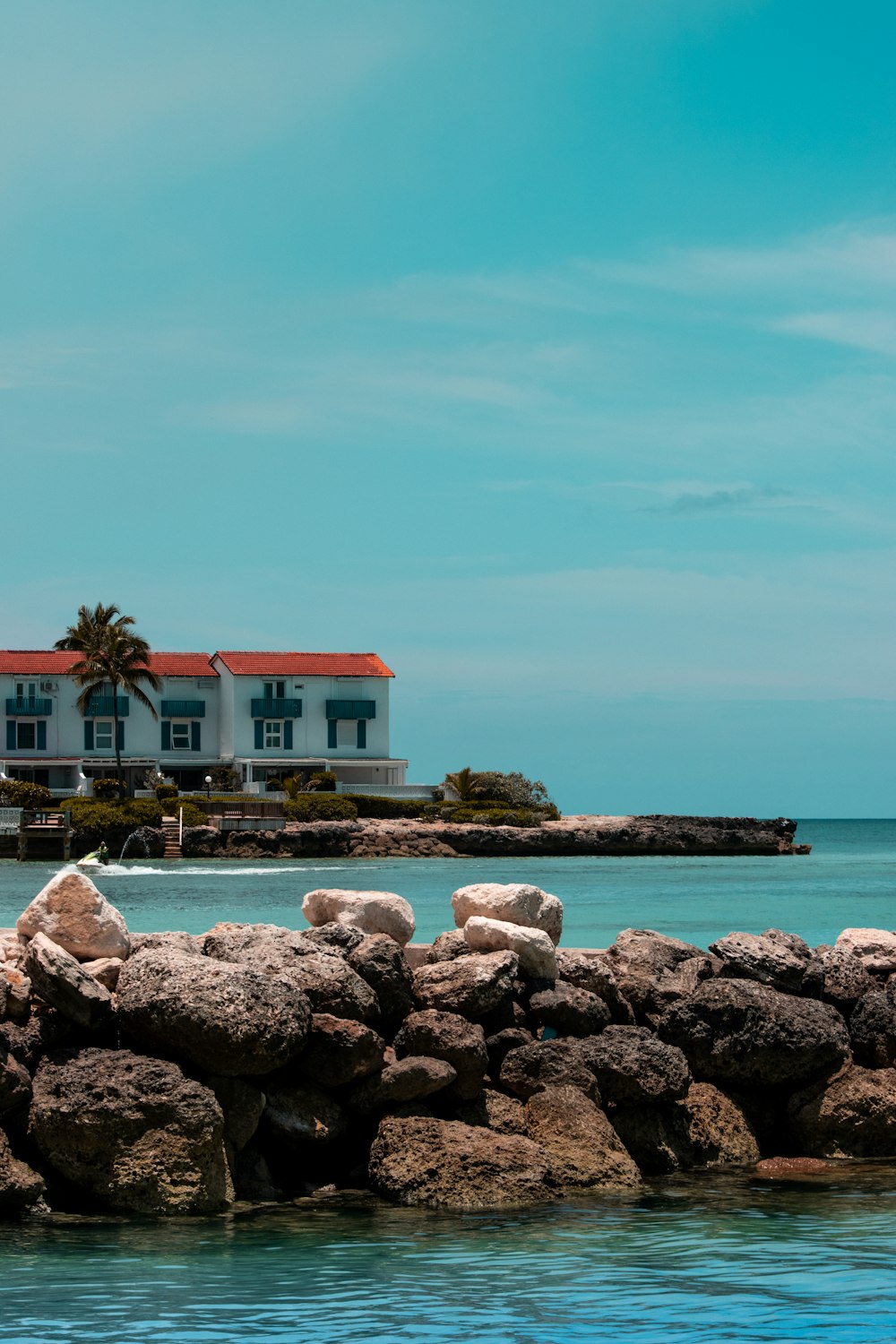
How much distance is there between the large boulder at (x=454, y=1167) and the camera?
10.2 meters

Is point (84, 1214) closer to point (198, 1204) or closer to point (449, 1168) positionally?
point (198, 1204)

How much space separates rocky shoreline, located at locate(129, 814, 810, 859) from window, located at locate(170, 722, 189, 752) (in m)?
15.8

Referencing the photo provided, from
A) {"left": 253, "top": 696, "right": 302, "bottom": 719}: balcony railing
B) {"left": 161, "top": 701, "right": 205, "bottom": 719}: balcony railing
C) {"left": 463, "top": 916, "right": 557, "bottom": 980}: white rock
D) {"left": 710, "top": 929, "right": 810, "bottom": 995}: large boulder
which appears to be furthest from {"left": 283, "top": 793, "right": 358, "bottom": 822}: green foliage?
{"left": 463, "top": 916, "right": 557, "bottom": 980}: white rock

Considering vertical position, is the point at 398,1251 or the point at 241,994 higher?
the point at 241,994

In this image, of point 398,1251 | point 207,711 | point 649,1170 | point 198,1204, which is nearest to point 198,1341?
point 398,1251

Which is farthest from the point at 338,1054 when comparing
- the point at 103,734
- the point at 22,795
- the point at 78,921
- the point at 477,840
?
the point at 103,734

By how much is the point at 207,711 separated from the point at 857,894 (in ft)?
158

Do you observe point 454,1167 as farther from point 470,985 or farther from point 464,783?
point 464,783

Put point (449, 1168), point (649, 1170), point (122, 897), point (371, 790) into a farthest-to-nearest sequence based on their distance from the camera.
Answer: point (371, 790), point (122, 897), point (649, 1170), point (449, 1168)

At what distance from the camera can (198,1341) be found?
7.23 m

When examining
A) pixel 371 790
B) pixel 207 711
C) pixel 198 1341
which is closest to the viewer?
pixel 198 1341

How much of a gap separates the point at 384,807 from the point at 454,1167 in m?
64.7

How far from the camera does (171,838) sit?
67.4 m

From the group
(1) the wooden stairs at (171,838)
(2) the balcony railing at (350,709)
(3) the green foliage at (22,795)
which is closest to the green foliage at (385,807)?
(2) the balcony railing at (350,709)
